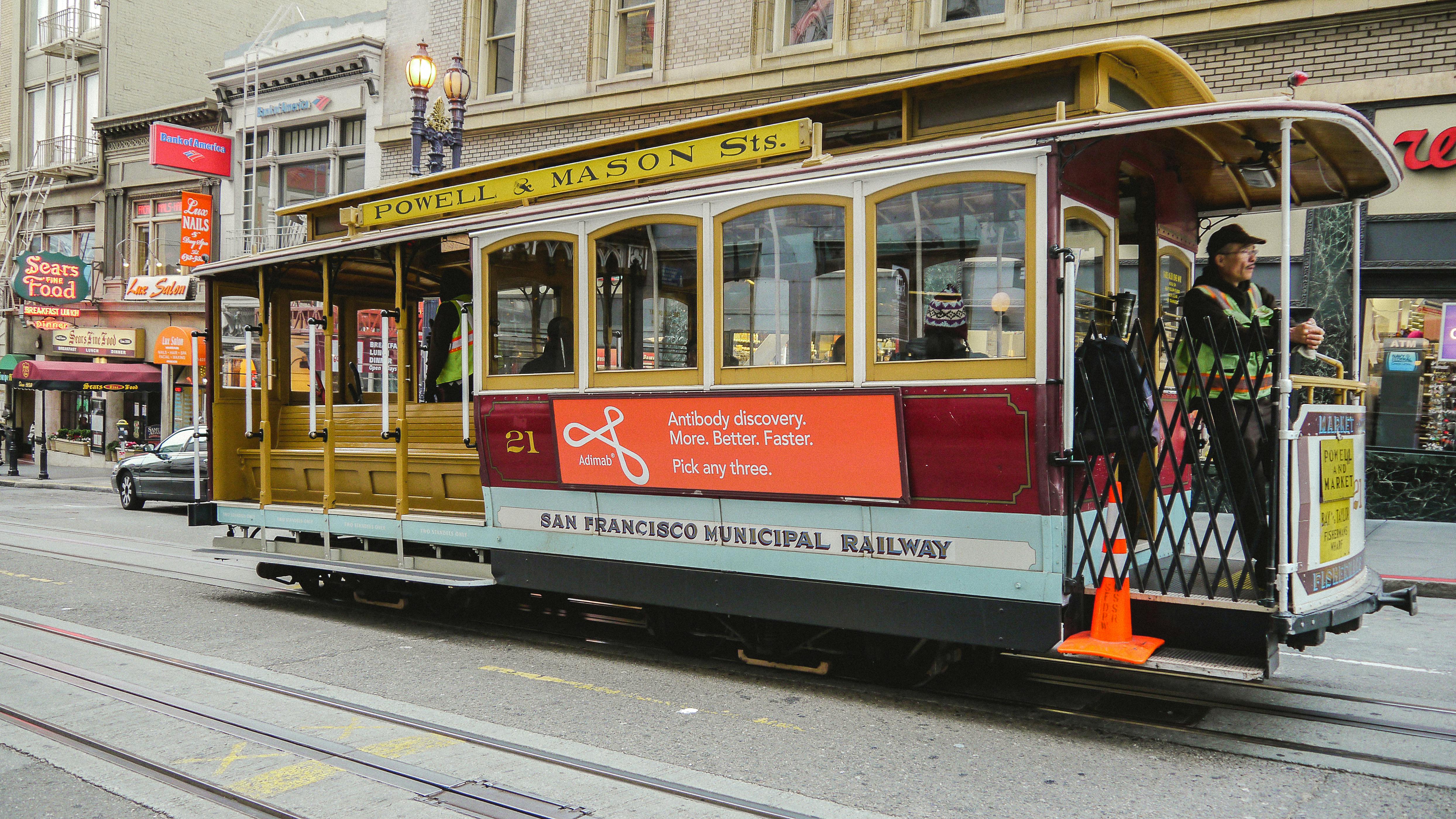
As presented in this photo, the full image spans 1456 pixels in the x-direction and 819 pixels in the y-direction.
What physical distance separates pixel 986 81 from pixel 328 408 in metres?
5.95

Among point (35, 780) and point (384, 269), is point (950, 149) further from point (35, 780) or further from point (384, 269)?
point (384, 269)

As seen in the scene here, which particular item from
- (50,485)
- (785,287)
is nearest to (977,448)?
(785,287)

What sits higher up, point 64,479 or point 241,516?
point 241,516

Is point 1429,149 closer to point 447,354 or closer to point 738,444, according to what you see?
point 738,444

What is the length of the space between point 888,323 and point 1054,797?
2463 mm

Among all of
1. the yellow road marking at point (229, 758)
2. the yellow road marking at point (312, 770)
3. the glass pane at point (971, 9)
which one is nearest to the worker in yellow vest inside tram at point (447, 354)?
the yellow road marking at point (312, 770)

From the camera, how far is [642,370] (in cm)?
656

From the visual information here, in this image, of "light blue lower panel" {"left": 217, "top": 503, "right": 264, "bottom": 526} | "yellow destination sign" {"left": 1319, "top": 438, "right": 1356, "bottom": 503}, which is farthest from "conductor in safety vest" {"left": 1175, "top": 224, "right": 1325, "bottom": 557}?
"light blue lower panel" {"left": 217, "top": 503, "right": 264, "bottom": 526}

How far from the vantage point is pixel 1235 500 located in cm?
521

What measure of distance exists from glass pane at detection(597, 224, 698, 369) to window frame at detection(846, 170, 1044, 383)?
118 cm

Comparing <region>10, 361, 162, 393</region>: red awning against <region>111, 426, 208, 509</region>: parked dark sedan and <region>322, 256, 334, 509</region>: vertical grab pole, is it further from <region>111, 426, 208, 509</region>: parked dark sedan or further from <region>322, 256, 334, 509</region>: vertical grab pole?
<region>322, 256, 334, 509</region>: vertical grab pole

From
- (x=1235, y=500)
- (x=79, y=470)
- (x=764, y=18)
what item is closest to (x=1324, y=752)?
(x=1235, y=500)

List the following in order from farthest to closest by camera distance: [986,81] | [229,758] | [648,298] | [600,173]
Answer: [600,173] → [648,298] → [986,81] → [229,758]

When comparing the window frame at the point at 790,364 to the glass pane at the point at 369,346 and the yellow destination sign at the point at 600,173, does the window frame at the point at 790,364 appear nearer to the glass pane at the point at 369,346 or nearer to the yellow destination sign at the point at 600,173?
the yellow destination sign at the point at 600,173
